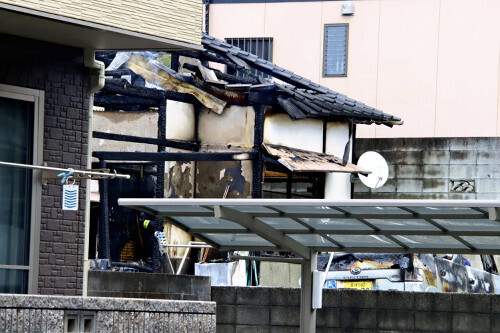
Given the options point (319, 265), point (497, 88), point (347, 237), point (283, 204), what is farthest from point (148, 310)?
point (497, 88)

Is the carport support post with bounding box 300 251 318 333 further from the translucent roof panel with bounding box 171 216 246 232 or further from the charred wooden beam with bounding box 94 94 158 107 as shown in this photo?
the charred wooden beam with bounding box 94 94 158 107

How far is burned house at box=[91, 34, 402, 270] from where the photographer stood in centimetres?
2028

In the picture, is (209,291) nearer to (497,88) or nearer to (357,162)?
(357,162)

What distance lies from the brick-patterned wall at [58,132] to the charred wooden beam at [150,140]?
18.7 feet

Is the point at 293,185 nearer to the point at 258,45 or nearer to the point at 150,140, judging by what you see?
the point at 150,140

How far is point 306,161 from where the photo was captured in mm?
20641

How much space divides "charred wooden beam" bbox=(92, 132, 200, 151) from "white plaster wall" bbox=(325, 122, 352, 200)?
9.16 ft

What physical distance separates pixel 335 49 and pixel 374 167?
6498 mm

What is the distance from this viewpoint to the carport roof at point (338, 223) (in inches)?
366

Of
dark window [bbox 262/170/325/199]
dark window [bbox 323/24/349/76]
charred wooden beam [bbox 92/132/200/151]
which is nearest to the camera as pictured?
charred wooden beam [bbox 92/132/200/151]

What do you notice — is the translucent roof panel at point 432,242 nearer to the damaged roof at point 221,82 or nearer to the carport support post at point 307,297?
the carport support post at point 307,297

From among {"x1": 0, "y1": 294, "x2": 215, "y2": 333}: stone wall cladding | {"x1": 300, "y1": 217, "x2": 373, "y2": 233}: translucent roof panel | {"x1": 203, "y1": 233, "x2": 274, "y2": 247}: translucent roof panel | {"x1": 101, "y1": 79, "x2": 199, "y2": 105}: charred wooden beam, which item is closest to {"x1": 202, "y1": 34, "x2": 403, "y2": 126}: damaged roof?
{"x1": 101, "y1": 79, "x2": 199, "y2": 105}: charred wooden beam

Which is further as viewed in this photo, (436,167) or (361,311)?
(436,167)

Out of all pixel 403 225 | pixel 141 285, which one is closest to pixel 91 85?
pixel 141 285
